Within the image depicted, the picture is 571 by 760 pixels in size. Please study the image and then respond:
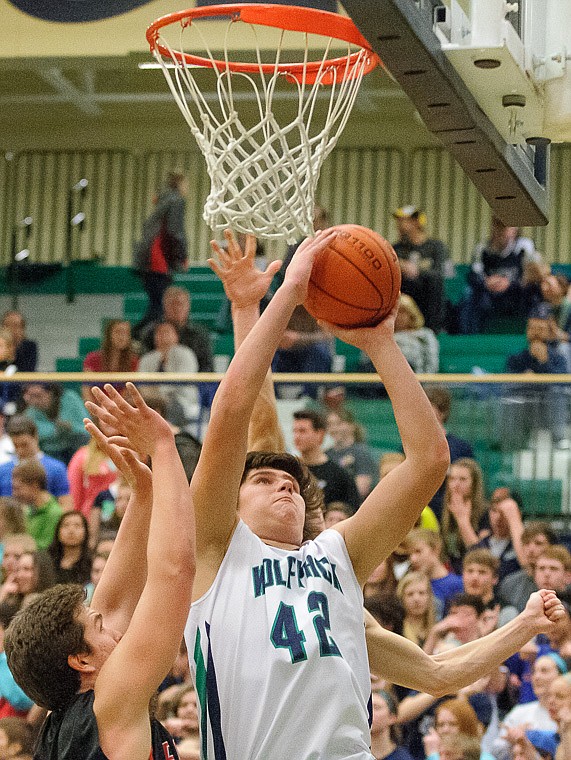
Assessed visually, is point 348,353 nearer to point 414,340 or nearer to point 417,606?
point 414,340

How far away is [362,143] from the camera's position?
47.2 ft

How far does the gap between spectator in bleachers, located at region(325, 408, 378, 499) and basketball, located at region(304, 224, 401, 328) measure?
3.86m

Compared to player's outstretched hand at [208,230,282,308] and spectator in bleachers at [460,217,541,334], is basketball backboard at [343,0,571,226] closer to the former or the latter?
player's outstretched hand at [208,230,282,308]

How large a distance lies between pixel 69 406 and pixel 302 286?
4.90 meters

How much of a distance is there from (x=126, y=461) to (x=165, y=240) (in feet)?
27.7

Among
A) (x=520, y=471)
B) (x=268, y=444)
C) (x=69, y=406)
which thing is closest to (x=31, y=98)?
(x=69, y=406)

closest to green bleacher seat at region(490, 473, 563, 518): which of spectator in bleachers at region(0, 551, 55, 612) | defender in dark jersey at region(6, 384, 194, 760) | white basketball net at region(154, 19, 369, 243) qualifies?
spectator in bleachers at region(0, 551, 55, 612)

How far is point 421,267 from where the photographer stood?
9.84 meters

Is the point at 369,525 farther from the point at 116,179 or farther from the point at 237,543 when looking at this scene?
the point at 116,179

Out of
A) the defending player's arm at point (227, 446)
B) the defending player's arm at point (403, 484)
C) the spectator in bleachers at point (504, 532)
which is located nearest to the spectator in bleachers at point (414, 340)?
the spectator in bleachers at point (504, 532)

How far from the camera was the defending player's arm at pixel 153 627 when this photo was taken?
2725 millimetres

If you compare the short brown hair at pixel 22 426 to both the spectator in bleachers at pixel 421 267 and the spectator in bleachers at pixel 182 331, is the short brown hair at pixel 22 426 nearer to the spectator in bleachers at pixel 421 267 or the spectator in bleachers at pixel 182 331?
the spectator in bleachers at pixel 182 331

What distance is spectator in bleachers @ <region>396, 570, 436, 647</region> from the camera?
6.59m

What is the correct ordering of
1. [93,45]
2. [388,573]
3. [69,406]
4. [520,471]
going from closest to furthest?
[388,573] < [520,471] < [69,406] < [93,45]
